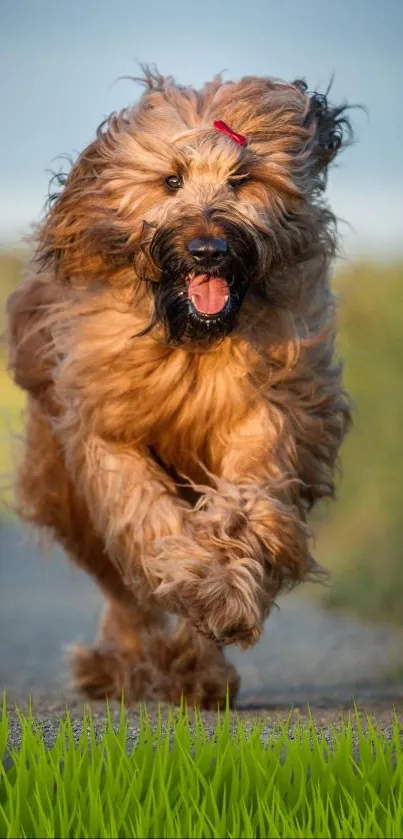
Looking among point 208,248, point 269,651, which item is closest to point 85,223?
point 208,248

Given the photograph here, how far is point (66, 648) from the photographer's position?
21.5 ft

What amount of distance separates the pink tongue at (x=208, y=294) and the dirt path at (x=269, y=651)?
50.5 inches

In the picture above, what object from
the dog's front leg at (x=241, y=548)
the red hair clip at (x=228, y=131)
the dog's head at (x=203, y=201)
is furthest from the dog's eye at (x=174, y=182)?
the dog's front leg at (x=241, y=548)

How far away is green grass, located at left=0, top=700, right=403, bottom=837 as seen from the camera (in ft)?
11.7

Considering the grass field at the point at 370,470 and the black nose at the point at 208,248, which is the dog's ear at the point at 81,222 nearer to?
the black nose at the point at 208,248

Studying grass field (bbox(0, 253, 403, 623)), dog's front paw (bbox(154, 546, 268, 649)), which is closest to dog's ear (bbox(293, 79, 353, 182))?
dog's front paw (bbox(154, 546, 268, 649))

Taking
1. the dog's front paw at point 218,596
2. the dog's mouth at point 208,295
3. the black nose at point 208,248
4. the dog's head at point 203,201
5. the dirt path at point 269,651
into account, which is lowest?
the dog's front paw at point 218,596

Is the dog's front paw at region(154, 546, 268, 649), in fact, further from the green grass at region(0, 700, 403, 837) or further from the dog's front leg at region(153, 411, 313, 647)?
the green grass at region(0, 700, 403, 837)

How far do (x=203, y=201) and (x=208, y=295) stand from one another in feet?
0.83

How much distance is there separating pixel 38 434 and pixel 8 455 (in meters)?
0.36

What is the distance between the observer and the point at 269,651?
873 centimetres

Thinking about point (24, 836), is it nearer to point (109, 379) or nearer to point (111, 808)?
point (111, 808)

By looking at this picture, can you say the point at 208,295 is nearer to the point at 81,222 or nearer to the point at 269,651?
the point at 81,222

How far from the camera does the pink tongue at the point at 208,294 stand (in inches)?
190
